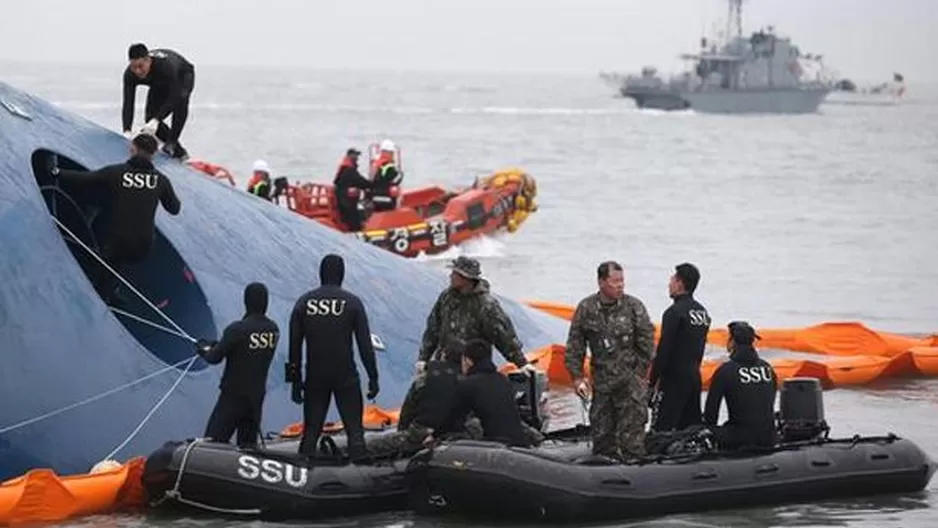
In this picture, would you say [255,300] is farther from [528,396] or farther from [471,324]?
[528,396]

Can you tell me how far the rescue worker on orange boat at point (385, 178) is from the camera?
31250mm

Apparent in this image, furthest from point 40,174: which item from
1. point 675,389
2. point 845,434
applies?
point 845,434

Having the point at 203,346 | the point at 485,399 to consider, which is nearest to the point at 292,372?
the point at 203,346

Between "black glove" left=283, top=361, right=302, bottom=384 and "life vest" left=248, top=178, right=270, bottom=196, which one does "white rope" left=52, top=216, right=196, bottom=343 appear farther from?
"life vest" left=248, top=178, right=270, bottom=196

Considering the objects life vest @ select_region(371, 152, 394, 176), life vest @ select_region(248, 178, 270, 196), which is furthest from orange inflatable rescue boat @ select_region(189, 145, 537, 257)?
life vest @ select_region(248, 178, 270, 196)

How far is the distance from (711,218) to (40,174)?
113ft

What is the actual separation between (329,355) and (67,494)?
6.02 feet

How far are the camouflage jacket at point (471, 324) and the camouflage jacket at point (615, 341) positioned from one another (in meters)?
0.57

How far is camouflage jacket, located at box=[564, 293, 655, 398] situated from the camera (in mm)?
14031

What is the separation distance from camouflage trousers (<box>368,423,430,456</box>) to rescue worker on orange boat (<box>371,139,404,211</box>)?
16858 mm

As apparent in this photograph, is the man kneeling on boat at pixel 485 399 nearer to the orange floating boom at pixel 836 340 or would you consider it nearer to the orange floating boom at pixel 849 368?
the orange floating boom at pixel 849 368

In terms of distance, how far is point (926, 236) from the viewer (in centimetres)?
4409

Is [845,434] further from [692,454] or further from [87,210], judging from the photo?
[87,210]

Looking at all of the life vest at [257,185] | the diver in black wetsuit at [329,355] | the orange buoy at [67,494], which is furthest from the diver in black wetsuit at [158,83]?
the life vest at [257,185]
